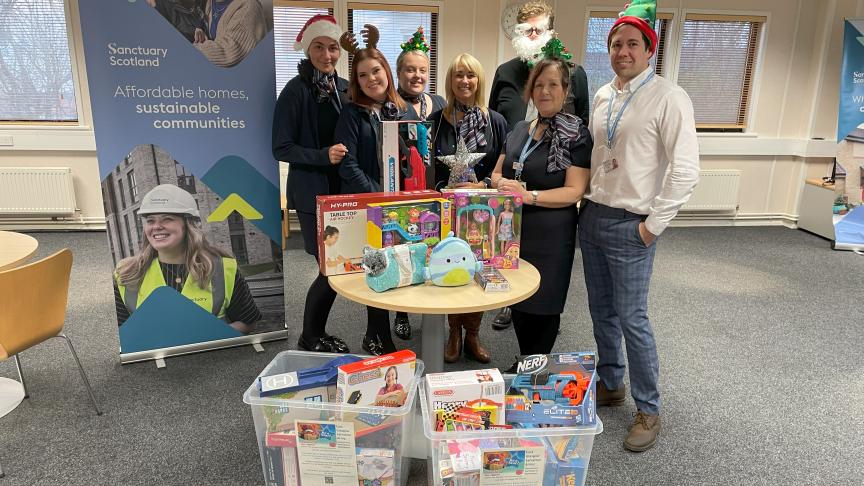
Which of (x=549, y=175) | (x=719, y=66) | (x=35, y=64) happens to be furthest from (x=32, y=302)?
(x=719, y=66)

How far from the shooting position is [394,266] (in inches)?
75.3

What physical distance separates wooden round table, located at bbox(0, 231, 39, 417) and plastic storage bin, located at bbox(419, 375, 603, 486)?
1.81 m

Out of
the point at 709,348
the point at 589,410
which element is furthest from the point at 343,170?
the point at 709,348

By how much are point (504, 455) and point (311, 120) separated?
5.85 feet

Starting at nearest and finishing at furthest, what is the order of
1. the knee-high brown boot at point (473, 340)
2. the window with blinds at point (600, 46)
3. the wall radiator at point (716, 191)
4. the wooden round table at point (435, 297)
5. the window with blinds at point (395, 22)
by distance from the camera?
→ the wooden round table at point (435, 297) → the knee-high brown boot at point (473, 340) → the window with blinds at point (395, 22) → the window with blinds at point (600, 46) → the wall radiator at point (716, 191)

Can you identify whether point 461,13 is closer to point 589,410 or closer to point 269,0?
point 269,0

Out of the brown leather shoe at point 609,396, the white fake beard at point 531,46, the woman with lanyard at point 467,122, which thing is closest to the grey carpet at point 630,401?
the brown leather shoe at point 609,396

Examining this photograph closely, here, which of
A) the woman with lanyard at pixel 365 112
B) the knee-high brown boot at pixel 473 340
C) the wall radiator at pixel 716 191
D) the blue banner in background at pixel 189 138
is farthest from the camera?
the wall radiator at pixel 716 191

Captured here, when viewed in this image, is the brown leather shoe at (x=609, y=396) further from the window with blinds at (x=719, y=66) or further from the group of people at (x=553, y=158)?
the window with blinds at (x=719, y=66)

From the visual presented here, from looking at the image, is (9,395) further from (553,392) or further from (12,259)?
(553,392)

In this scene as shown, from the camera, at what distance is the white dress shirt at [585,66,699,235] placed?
204 cm

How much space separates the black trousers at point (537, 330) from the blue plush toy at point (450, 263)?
64 cm

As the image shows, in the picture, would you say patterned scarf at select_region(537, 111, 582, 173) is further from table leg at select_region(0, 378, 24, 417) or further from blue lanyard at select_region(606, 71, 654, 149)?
table leg at select_region(0, 378, 24, 417)

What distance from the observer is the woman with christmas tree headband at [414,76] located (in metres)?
2.68
